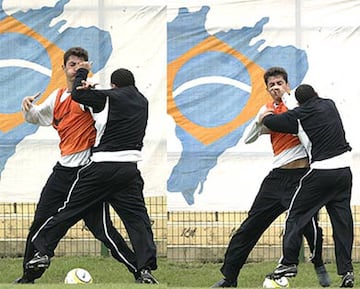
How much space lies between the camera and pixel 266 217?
12.0m

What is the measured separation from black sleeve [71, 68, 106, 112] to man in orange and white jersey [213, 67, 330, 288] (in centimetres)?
158

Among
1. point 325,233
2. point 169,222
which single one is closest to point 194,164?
point 169,222

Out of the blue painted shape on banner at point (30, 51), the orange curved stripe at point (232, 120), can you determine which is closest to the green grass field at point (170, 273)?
the blue painted shape on banner at point (30, 51)

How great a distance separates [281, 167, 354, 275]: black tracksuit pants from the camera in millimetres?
11547

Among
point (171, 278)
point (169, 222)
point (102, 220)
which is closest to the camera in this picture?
point (102, 220)

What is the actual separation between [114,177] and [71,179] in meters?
0.51

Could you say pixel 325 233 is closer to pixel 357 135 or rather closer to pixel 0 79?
pixel 357 135

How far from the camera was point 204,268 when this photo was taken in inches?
544

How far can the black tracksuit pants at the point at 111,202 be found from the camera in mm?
11547

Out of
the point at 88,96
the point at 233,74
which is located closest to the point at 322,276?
the point at 233,74

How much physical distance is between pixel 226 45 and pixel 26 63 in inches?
86.0

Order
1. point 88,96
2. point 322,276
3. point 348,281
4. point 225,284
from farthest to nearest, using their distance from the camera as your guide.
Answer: point 322,276 < point 225,284 < point 348,281 < point 88,96

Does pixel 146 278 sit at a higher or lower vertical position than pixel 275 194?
lower

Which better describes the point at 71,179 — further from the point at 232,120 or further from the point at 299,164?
the point at 232,120
